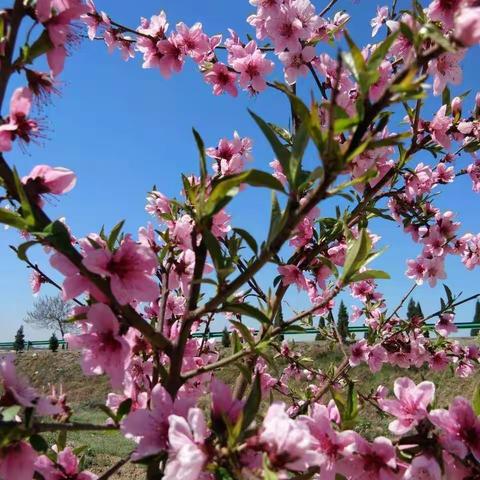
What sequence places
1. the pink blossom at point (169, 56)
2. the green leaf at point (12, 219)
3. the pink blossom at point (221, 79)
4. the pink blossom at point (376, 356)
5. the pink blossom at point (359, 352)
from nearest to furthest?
the green leaf at point (12, 219)
the pink blossom at point (169, 56)
the pink blossom at point (221, 79)
the pink blossom at point (359, 352)
the pink blossom at point (376, 356)

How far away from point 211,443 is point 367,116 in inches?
26.2

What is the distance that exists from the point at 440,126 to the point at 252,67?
3.39ft

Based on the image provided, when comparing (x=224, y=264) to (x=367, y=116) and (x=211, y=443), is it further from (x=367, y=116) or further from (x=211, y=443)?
(x=367, y=116)

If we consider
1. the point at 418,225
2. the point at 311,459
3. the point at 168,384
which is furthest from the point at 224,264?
the point at 418,225

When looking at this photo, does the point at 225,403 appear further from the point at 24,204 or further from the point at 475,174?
the point at 475,174

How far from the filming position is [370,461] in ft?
3.79

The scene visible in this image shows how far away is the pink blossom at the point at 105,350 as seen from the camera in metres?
1.15

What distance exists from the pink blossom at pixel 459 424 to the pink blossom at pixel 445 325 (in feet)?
9.92

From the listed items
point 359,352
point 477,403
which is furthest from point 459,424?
point 359,352

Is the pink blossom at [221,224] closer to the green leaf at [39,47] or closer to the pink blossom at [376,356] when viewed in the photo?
the green leaf at [39,47]

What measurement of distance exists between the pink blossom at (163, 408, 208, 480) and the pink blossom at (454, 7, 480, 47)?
771 millimetres

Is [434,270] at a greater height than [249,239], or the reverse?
[434,270]

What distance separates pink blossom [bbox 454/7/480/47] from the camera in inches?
31.0

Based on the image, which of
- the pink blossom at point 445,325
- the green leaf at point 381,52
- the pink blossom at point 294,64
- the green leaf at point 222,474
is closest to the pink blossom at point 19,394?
the green leaf at point 222,474
